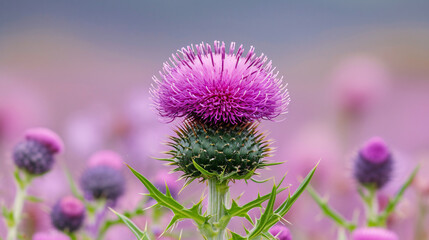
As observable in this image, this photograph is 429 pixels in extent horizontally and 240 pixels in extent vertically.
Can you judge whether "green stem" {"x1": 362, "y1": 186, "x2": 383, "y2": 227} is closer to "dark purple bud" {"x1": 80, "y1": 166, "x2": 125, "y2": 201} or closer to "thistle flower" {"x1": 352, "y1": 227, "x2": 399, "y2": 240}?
"thistle flower" {"x1": 352, "y1": 227, "x2": 399, "y2": 240}

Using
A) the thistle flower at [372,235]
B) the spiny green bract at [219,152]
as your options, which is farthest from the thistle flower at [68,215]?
the thistle flower at [372,235]

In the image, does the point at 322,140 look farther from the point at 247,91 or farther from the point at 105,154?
the point at 247,91

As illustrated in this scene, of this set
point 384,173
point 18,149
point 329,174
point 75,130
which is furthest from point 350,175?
point 75,130

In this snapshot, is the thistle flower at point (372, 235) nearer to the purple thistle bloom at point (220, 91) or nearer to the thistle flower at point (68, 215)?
the purple thistle bloom at point (220, 91)

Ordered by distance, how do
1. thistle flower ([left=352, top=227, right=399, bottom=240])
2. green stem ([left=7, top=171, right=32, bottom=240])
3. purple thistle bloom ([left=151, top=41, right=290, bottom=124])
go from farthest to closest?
green stem ([left=7, top=171, right=32, bottom=240]) → thistle flower ([left=352, top=227, right=399, bottom=240]) → purple thistle bloom ([left=151, top=41, right=290, bottom=124])

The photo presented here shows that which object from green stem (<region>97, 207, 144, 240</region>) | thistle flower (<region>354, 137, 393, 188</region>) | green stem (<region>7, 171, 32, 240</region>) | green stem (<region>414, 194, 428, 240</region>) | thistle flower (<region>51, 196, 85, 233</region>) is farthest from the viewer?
green stem (<region>414, 194, 428, 240</region>)

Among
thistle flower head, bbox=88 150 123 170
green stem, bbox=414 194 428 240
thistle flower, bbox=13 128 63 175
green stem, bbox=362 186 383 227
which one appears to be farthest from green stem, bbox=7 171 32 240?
green stem, bbox=414 194 428 240

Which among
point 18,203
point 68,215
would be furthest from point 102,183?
point 18,203
